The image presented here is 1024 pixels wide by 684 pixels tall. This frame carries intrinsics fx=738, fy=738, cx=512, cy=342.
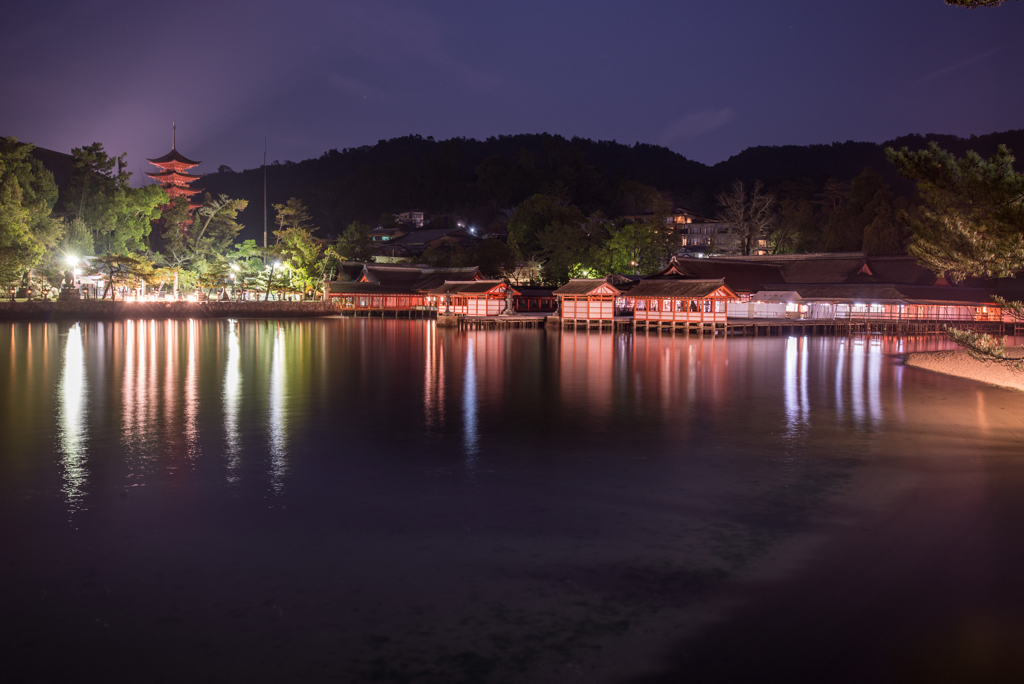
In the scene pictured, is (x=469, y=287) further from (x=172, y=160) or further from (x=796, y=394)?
(x=796, y=394)

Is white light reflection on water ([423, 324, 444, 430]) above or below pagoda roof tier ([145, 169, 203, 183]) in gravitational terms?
below

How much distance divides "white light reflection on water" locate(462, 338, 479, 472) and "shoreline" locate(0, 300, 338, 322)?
1256 inches

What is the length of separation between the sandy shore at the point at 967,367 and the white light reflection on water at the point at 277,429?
1614 cm

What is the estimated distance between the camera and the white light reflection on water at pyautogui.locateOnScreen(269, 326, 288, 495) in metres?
8.99

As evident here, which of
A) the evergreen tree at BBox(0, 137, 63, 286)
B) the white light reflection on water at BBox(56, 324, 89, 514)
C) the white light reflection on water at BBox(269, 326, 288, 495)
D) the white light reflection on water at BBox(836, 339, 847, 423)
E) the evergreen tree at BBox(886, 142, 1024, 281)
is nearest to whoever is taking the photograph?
the white light reflection on water at BBox(56, 324, 89, 514)

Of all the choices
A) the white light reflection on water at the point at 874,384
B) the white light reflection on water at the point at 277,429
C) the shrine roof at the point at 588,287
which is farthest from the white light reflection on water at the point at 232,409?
the shrine roof at the point at 588,287

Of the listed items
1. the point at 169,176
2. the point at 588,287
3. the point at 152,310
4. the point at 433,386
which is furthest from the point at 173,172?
the point at 433,386

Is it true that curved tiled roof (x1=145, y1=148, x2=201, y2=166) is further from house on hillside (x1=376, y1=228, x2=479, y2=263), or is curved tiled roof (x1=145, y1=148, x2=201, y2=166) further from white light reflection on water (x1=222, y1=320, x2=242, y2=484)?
white light reflection on water (x1=222, y1=320, x2=242, y2=484)

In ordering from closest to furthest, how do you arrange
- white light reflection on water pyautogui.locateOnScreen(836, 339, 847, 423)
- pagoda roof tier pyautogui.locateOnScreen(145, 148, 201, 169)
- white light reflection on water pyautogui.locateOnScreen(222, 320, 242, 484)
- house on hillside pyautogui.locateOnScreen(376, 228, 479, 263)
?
white light reflection on water pyautogui.locateOnScreen(222, 320, 242, 484)
white light reflection on water pyautogui.locateOnScreen(836, 339, 847, 423)
pagoda roof tier pyautogui.locateOnScreen(145, 148, 201, 169)
house on hillside pyautogui.locateOnScreen(376, 228, 479, 263)

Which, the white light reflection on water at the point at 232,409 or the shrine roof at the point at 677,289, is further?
the shrine roof at the point at 677,289

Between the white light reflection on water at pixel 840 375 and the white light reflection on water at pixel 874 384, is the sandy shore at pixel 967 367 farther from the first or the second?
the white light reflection on water at pixel 840 375

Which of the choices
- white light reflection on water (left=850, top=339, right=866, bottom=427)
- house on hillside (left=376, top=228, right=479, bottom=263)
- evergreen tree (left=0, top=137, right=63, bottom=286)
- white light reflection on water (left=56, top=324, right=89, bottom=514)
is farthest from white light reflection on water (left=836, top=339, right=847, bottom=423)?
house on hillside (left=376, top=228, right=479, bottom=263)

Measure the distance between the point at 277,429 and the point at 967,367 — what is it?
19.2 metres

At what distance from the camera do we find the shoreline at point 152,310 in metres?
41.8
